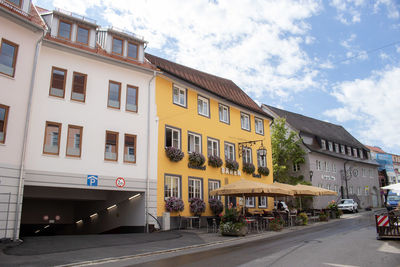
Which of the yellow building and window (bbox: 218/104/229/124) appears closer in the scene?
the yellow building

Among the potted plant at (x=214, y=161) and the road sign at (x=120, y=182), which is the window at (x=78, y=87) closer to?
the road sign at (x=120, y=182)

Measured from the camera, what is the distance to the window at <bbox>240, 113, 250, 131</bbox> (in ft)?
96.1

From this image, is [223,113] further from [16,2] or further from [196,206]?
[16,2]

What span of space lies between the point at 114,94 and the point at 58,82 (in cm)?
311

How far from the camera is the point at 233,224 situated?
18031 millimetres

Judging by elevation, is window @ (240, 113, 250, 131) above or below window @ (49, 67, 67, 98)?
above

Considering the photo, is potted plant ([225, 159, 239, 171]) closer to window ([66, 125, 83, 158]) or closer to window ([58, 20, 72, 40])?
window ([66, 125, 83, 158])

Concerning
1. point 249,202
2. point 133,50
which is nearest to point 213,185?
point 249,202

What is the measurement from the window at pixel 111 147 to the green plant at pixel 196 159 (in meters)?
5.38

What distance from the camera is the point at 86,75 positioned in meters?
19.0

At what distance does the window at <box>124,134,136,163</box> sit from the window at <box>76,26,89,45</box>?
553cm

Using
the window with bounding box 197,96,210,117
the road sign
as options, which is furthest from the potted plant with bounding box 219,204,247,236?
the window with bounding box 197,96,210,117

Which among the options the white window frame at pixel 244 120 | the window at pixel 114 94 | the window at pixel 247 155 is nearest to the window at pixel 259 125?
the white window frame at pixel 244 120

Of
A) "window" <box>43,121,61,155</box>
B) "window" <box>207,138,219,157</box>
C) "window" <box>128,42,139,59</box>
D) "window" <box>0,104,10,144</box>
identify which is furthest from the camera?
"window" <box>207,138,219,157</box>
